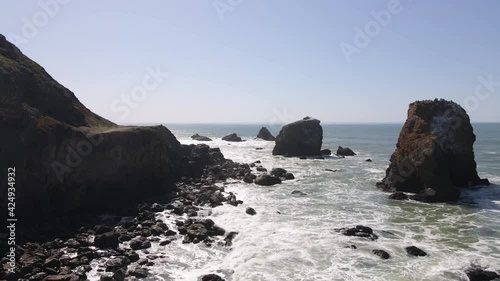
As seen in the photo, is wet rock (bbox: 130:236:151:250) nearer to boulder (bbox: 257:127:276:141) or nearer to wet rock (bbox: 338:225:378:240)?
wet rock (bbox: 338:225:378:240)

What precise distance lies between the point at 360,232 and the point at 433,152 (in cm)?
1807

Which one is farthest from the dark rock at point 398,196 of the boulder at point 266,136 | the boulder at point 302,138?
the boulder at point 266,136

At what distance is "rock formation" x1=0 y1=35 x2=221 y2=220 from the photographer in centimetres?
2705

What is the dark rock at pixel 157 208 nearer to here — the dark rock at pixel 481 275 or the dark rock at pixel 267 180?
the dark rock at pixel 267 180

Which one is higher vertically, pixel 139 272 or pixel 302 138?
pixel 302 138

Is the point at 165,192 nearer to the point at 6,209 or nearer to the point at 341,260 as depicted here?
the point at 6,209

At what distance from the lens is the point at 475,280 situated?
1895 cm

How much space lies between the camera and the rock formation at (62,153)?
27.0m

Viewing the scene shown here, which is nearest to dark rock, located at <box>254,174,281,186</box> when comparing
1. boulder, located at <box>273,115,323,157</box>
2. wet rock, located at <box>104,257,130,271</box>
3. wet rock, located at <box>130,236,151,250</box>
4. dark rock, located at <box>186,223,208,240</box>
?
dark rock, located at <box>186,223,208,240</box>

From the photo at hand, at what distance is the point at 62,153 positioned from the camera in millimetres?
29766

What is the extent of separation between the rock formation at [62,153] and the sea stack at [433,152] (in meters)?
26.9

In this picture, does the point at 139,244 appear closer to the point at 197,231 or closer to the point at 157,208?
the point at 197,231

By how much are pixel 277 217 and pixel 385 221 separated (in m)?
8.93

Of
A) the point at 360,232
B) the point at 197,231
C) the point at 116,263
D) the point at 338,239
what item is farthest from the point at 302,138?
the point at 116,263
